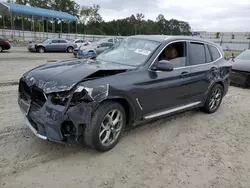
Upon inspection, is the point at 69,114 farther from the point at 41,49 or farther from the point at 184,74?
the point at 41,49

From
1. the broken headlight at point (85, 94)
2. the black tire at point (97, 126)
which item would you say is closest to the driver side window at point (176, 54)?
the black tire at point (97, 126)

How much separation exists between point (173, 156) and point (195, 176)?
Result: 1.70ft

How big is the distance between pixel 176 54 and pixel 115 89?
1.75 m

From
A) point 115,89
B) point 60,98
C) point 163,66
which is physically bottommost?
point 60,98

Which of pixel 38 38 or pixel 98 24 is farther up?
pixel 98 24

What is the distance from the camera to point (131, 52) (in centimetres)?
416

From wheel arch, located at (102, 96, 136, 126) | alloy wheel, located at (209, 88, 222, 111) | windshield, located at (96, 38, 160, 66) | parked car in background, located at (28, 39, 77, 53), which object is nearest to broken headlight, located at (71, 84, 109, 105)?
wheel arch, located at (102, 96, 136, 126)

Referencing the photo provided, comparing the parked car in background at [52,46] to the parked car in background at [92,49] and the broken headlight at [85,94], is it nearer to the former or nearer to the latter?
the parked car in background at [92,49]

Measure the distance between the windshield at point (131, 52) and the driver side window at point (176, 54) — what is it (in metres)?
0.21

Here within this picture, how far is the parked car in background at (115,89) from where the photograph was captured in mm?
2873

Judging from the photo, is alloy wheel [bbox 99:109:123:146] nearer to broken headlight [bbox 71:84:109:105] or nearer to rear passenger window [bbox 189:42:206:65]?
broken headlight [bbox 71:84:109:105]

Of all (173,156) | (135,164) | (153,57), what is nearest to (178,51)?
(153,57)

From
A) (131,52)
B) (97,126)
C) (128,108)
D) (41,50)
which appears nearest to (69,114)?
(97,126)

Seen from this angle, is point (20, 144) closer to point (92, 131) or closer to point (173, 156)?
point (92, 131)
